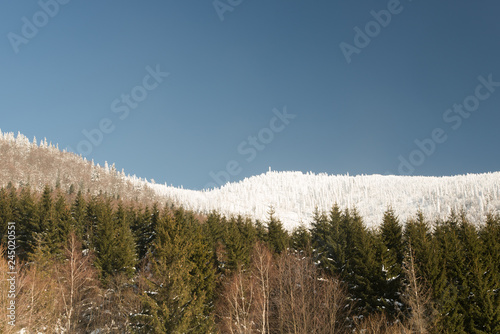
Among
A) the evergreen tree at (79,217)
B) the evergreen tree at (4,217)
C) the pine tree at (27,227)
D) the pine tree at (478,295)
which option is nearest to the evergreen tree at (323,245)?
the pine tree at (478,295)

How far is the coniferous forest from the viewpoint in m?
25.8

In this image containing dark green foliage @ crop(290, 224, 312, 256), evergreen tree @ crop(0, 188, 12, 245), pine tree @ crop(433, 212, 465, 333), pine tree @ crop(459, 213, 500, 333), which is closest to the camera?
pine tree @ crop(433, 212, 465, 333)

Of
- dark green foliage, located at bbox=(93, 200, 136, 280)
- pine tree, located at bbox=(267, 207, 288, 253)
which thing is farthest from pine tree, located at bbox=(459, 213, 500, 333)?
dark green foliage, located at bbox=(93, 200, 136, 280)

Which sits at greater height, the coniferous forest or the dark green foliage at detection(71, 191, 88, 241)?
the dark green foliage at detection(71, 191, 88, 241)

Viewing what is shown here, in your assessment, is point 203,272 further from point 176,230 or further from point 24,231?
point 24,231

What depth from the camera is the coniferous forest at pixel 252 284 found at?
25766mm

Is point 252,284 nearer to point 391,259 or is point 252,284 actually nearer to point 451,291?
point 391,259

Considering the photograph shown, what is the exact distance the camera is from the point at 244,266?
44438 mm

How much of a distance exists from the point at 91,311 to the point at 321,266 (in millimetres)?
30258

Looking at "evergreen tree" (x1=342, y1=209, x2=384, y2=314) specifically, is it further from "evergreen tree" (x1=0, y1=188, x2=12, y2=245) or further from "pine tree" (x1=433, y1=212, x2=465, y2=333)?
"evergreen tree" (x1=0, y1=188, x2=12, y2=245)

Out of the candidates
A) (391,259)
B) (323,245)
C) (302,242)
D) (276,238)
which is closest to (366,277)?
(391,259)

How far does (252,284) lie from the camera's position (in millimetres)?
37812

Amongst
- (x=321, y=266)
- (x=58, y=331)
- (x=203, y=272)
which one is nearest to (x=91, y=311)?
(x=58, y=331)

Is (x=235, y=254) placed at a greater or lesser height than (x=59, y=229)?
lesser
